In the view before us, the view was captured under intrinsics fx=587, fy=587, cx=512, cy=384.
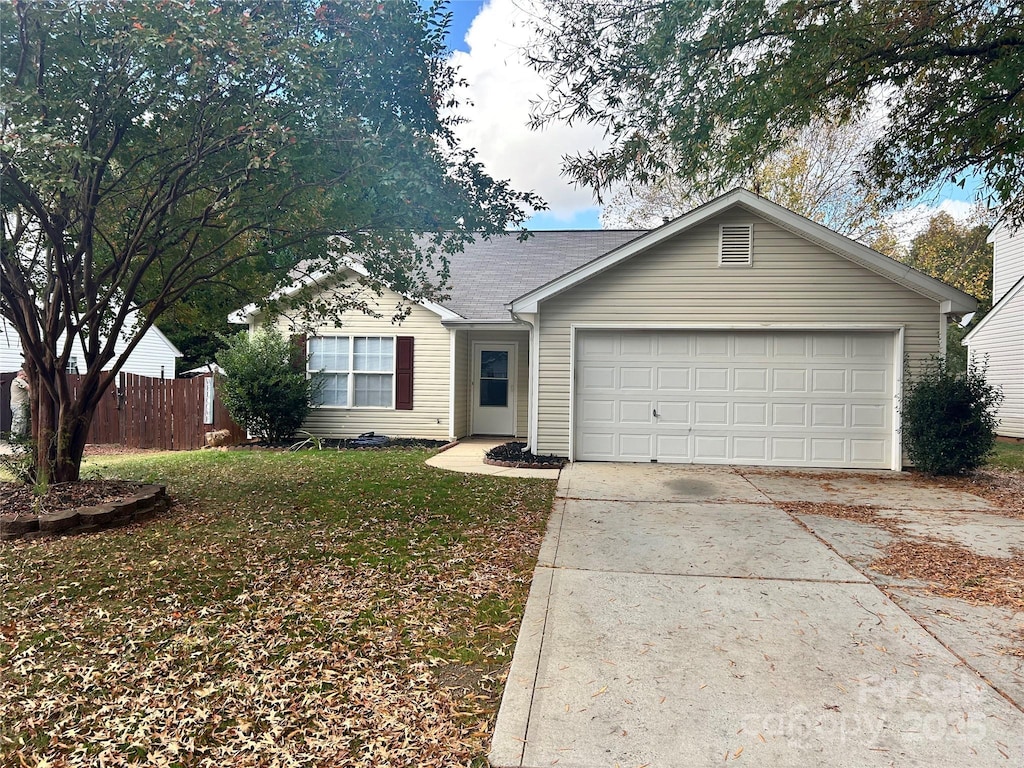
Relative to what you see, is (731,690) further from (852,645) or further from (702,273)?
(702,273)

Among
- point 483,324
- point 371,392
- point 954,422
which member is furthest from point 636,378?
point 371,392

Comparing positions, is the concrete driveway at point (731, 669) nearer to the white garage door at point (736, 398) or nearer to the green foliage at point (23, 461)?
the white garage door at point (736, 398)

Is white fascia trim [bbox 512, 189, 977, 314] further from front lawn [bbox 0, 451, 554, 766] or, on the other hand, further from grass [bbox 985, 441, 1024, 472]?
front lawn [bbox 0, 451, 554, 766]

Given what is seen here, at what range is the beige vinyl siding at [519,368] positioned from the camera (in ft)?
43.4

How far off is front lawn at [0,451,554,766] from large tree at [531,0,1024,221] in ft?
16.6

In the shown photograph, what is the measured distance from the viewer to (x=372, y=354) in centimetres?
1297

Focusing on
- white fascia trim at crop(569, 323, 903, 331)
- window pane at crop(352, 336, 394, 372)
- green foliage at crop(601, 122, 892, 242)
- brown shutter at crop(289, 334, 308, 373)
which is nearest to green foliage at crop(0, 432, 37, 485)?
brown shutter at crop(289, 334, 308, 373)

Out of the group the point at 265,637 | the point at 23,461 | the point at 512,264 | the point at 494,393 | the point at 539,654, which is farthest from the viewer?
the point at 512,264

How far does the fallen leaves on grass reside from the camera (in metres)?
4.18

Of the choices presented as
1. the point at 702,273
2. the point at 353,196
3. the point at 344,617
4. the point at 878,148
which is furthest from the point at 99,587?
the point at 878,148

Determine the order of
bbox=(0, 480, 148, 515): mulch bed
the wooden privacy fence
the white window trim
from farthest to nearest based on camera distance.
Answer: the white window trim < the wooden privacy fence < bbox=(0, 480, 148, 515): mulch bed

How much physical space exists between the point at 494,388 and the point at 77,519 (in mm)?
9045

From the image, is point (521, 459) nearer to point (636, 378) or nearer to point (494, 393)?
point (636, 378)

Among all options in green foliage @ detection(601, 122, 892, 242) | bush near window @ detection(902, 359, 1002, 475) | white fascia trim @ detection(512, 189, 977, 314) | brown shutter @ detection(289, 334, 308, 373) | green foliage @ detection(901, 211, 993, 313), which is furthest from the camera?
green foliage @ detection(901, 211, 993, 313)
